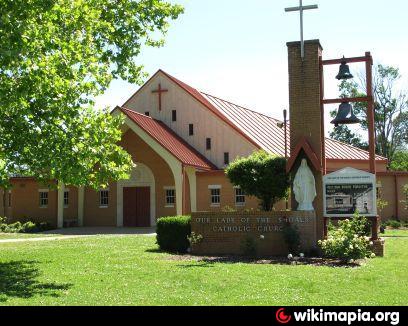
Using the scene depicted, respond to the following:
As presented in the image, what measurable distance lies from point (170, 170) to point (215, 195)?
2960mm

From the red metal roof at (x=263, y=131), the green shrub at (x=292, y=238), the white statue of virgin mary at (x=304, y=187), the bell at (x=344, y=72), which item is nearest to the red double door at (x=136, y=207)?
the red metal roof at (x=263, y=131)

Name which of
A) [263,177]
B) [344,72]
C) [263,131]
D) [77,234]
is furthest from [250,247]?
[263,131]

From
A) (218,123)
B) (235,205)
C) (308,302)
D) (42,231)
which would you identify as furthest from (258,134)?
(308,302)

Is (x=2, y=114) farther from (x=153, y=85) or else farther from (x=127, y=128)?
(x=153, y=85)

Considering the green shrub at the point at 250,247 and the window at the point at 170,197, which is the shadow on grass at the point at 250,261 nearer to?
the green shrub at the point at 250,247

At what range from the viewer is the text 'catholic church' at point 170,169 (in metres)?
30.5

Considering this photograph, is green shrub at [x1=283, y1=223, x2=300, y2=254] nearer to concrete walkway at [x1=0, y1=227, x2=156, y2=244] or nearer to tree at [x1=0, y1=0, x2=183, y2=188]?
tree at [x1=0, y1=0, x2=183, y2=188]

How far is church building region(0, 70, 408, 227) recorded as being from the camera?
30453mm

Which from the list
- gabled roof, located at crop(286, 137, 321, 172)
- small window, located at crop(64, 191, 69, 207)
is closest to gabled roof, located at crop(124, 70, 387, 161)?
small window, located at crop(64, 191, 69, 207)

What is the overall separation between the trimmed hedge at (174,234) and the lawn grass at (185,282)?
4.82 ft

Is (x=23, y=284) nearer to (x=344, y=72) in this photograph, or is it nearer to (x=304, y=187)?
(x=304, y=187)

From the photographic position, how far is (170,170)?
3112 cm

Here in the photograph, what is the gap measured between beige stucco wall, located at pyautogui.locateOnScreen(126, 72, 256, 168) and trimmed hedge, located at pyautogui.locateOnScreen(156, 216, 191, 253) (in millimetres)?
Result: 14895
